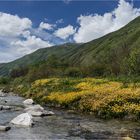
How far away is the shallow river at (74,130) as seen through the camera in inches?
842

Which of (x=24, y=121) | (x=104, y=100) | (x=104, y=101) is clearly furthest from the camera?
A: (x=104, y=100)

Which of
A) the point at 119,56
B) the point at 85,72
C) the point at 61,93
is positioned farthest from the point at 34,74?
the point at 61,93

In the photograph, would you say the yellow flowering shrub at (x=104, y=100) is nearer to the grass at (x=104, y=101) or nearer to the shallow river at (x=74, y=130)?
the grass at (x=104, y=101)

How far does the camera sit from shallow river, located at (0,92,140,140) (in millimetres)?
21392

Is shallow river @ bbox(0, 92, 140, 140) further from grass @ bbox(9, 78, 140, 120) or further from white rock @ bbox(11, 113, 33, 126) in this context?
grass @ bbox(9, 78, 140, 120)

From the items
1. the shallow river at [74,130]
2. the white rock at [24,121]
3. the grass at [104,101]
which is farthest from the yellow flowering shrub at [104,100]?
the white rock at [24,121]

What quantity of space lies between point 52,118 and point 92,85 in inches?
582

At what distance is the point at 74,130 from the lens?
2423cm

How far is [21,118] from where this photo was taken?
2636cm

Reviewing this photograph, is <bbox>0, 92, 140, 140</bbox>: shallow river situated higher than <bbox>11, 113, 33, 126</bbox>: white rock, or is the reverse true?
<bbox>11, 113, 33, 126</bbox>: white rock

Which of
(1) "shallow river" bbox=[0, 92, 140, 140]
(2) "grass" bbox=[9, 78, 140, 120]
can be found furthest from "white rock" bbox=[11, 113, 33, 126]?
(2) "grass" bbox=[9, 78, 140, 120]

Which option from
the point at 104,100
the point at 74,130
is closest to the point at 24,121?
the point at 74,130

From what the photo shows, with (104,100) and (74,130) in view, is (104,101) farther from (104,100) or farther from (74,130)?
(74,130)

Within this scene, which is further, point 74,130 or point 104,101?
point 104,101
